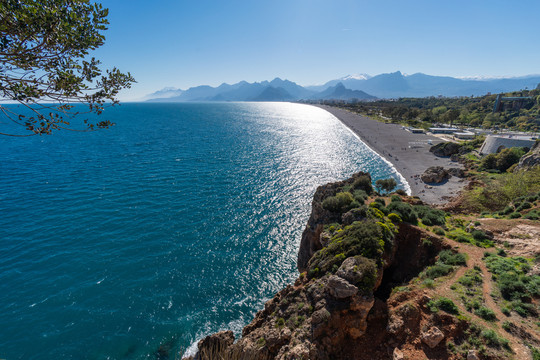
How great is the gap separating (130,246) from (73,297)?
902 centimetres

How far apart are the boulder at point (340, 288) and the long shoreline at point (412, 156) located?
43.9 metres

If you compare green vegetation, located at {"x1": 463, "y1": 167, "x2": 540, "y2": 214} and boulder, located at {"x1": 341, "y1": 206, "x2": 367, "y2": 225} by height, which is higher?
boulder, located at {"x1": 341, "y1": 206, "x2": 367, "y2": 225}

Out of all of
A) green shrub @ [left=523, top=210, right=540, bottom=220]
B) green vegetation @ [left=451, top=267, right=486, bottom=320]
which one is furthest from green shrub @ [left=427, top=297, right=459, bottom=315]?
green shrub @ [left=523, top=210, right=540, bottom=220]

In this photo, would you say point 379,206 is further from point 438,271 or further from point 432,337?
point 432,337

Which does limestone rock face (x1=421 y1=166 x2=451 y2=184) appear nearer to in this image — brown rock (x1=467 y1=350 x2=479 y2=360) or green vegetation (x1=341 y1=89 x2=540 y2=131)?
brown rock (x1=467 y1=350 x2=479 y2=360)

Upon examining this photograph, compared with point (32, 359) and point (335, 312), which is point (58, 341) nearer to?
point (32, 359)

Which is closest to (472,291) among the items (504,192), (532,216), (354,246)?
(354,246)

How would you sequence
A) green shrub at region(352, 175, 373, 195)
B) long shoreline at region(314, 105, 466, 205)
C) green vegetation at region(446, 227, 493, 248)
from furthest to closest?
long shoreline at region(314, 105, 466, 205) → green shrub at region(352, 175, 373, 195) → green vegetation at region(446, 227, 493, 248)

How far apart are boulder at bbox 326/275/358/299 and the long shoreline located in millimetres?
43920

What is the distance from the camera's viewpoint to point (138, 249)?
34.4 m

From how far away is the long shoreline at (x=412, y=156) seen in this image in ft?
178

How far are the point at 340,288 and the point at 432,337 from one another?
578 centimetres

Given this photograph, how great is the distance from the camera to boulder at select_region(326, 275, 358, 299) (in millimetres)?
15632

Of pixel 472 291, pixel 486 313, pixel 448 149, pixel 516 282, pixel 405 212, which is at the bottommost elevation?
pixel 448 149
